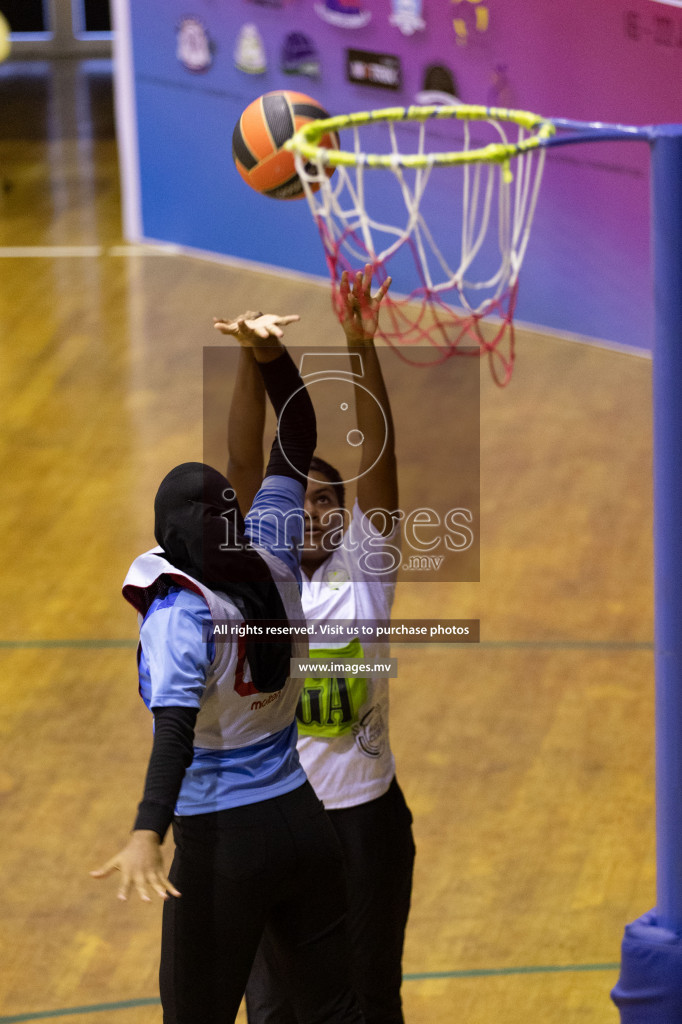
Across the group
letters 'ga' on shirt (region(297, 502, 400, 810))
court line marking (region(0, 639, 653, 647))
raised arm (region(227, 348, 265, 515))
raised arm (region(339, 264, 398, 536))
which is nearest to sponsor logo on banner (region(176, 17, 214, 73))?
court line marking (region(0, 639, 653, 647))

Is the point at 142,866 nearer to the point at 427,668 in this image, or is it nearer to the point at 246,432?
the point at 246,432

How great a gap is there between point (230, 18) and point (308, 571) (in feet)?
24.2

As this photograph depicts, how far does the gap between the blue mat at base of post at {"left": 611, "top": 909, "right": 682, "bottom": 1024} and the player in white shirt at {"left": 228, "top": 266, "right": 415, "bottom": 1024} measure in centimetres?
66

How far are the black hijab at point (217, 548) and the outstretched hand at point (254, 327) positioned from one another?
0.38 m

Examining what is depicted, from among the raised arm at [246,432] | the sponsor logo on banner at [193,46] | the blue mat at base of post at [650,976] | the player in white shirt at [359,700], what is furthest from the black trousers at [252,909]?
the sponsor logo on banner at [193,46]

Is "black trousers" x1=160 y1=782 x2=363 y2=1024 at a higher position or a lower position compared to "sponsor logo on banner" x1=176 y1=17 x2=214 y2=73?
lower

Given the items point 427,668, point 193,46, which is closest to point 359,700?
point 427,668

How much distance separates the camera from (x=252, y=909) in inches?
110

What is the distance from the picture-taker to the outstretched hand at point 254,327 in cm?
299

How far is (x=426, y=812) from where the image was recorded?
4750 millimetres

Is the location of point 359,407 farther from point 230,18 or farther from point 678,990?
point 230,18

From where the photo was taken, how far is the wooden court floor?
4.09m

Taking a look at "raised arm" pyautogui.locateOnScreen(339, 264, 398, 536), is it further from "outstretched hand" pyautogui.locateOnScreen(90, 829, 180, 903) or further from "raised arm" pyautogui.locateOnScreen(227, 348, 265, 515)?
"outstretched hand" pyautogui.locateOnScreen(90, 829, 180, 903)

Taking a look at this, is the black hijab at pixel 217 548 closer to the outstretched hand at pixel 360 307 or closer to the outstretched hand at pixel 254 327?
the outstretched hand at pixel 254 327
